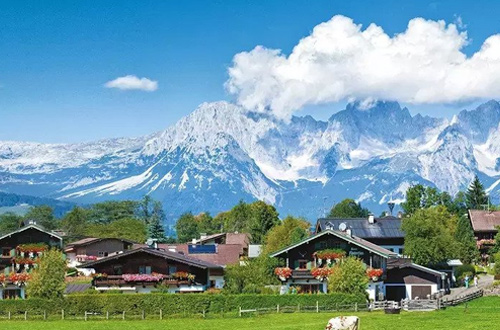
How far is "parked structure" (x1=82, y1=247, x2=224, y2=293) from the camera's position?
232ft

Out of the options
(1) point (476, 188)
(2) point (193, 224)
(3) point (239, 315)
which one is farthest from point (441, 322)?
(2) point (193, 224)

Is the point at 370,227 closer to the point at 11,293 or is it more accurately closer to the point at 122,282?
the point at 122,282

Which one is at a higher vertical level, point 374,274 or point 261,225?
point 261,225

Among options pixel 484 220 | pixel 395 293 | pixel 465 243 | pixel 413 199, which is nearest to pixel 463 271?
pixel 465 243

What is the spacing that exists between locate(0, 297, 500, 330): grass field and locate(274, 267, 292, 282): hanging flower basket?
442 inches

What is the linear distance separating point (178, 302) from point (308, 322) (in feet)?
39.9

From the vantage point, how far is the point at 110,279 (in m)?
70.9

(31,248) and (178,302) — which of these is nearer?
(178,302)

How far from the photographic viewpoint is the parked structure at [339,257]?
69.2 m

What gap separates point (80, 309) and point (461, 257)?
5772cm

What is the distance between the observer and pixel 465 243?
10625 centimetres

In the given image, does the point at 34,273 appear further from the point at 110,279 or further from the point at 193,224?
the point at 193,224

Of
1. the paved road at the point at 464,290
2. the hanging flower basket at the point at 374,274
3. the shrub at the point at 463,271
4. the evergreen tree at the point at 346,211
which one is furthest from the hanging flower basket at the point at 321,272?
the evergreen tree at the point at 346,211

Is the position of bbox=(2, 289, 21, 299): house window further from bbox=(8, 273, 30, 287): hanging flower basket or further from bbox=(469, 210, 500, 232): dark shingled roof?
bbox=(469, 210, 500, 232): dark shingled roof
